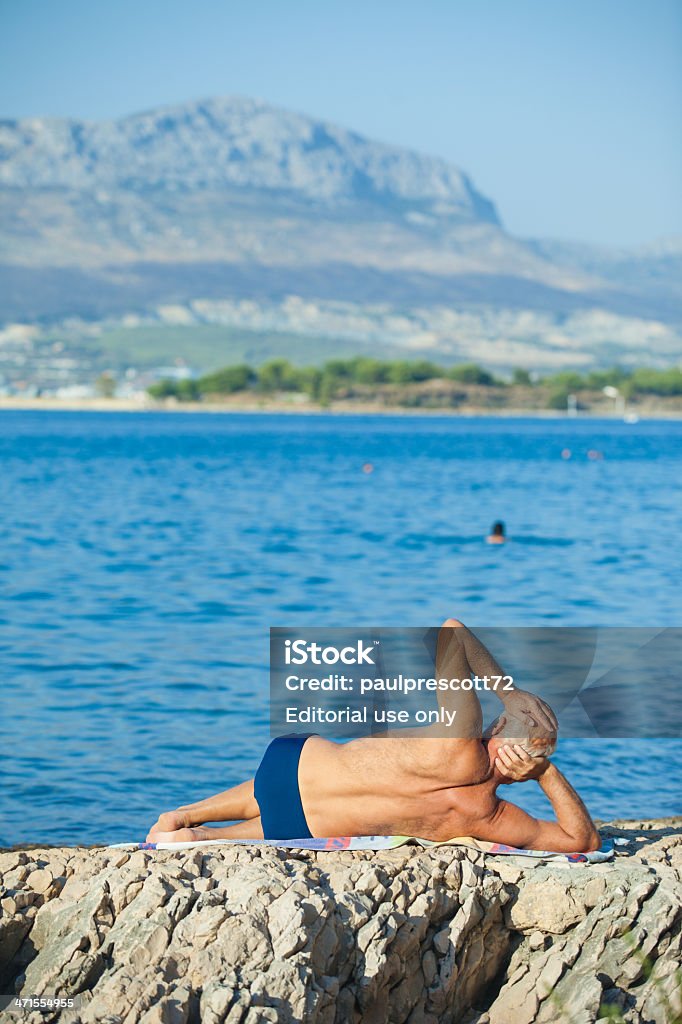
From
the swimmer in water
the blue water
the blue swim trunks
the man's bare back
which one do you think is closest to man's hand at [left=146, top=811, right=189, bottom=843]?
the blue swim trunks

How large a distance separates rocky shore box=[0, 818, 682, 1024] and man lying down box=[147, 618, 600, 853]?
0.17 m

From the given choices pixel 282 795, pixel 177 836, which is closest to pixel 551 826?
pixel 282 795

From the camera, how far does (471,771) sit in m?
5.27

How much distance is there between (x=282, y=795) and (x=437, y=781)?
0.62 meters

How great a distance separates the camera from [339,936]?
4.62m

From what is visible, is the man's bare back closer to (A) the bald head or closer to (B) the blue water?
(A) the bald head

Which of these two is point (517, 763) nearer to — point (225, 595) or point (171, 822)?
point (171, 822)

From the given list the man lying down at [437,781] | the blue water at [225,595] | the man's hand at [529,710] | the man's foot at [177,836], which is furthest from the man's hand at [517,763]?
the blue water at [225,595]

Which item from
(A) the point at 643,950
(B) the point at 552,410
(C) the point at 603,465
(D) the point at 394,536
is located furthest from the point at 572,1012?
(B) the point at 552,410

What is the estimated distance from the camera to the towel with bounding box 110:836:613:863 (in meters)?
5.27

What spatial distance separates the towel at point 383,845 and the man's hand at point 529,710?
1.48 ft

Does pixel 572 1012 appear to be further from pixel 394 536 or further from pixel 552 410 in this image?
pixel 552 410

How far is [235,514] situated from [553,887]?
101 ft

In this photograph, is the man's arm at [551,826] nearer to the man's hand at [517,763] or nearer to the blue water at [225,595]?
the man's hand at [517,763]
